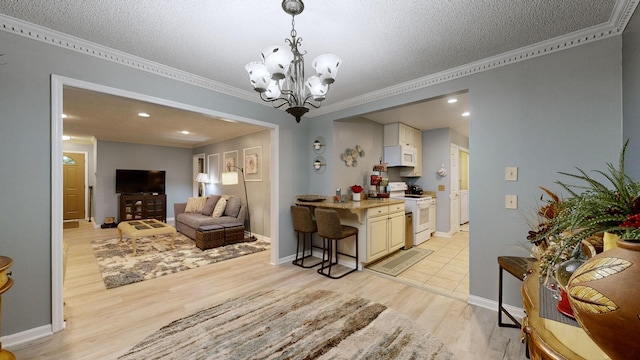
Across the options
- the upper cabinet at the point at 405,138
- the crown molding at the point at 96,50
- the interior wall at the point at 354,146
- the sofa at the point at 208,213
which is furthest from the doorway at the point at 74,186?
the upper cabinet at the point at 405,138

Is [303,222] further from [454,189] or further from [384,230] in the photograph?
[454,189]

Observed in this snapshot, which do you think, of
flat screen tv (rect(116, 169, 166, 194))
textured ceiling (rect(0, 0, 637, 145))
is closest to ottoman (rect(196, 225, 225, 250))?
textured ceiling (rect(0, 0, 637, 145))

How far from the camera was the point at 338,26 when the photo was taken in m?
1.95

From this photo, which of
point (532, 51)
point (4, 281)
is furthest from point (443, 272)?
point (4, 281)

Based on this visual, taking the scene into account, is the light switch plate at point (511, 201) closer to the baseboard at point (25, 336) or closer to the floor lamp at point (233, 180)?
the baseboard at point (25, 336)

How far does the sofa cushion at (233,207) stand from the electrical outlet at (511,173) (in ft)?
15.8

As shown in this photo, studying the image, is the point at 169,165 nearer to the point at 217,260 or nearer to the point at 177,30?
the point at 217,260

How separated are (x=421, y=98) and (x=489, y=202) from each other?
1356mm

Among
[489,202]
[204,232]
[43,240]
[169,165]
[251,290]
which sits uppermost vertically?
[169,165]

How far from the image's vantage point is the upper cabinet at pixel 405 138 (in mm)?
5160

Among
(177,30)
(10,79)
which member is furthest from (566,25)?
(10,79)

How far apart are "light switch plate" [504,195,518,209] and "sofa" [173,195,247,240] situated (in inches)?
179

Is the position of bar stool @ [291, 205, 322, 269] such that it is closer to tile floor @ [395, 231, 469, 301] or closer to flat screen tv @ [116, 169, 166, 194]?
tile floor @ [395, 231, 469, 301]

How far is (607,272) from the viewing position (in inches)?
22.5
